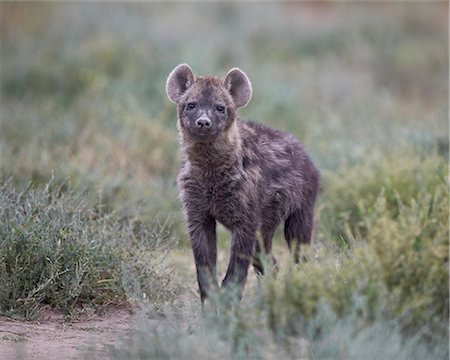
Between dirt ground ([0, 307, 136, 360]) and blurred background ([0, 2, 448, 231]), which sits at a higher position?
blurred background ([0, 2, 448, 231])

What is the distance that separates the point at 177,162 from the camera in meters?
11.6

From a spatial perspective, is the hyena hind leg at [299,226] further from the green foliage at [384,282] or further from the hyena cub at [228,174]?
the green foliage at [384,282]

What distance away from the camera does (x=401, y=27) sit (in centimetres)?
2197

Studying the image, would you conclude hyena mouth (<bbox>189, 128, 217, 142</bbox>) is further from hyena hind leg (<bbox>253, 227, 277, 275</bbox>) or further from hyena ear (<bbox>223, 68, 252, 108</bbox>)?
hyena hind leg (<bbox>253, 227, 277, 275</bbox>)

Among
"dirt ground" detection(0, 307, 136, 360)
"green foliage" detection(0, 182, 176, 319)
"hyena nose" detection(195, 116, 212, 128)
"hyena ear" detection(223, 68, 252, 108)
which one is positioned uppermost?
"hyena ear" detection(223, 68, 252, 108)

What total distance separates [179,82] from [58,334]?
2.10 meters

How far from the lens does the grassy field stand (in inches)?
197

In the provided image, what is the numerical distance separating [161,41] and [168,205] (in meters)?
8.63

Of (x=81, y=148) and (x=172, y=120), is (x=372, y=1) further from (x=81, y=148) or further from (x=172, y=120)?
(x=81, y=148)

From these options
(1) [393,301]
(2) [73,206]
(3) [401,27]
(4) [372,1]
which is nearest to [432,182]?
(2) [73,206]

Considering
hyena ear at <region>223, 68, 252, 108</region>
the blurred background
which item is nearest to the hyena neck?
hyena ear at <region>223, 68, 252, 108</region>

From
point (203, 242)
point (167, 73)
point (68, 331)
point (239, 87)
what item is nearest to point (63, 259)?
point (68, 331)

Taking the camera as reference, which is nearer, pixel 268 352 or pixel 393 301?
pixel 268 352

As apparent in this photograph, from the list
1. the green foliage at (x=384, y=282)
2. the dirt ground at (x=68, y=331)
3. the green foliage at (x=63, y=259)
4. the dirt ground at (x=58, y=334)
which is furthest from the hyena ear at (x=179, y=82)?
the green foliage at (x=384, y=282)
